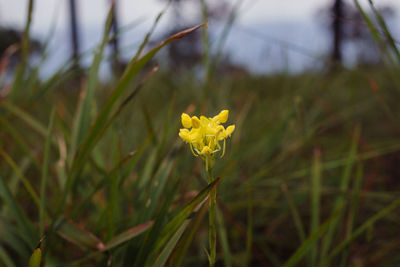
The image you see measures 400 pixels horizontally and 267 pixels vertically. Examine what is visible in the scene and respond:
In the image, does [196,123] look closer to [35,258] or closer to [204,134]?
[204,134]

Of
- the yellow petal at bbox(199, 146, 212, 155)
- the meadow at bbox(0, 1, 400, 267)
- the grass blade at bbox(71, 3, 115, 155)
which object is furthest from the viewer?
the grass blade at bbox(71, 3, 115, 155)

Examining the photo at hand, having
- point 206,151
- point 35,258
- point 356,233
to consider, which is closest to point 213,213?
point 206,151

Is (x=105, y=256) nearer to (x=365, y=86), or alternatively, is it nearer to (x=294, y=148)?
(x=294, y=148)

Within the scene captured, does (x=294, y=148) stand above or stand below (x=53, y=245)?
below

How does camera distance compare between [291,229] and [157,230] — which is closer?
[157,230]

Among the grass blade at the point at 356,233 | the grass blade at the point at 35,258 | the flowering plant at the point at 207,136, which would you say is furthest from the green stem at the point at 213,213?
the grass blade at the point at 356,233

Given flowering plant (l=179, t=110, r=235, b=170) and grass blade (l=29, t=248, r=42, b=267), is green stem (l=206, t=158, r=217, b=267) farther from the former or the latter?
grass blade (l=29, t=248, r=42, b=267)

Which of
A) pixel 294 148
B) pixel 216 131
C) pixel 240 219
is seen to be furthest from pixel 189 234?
pixel 294 148

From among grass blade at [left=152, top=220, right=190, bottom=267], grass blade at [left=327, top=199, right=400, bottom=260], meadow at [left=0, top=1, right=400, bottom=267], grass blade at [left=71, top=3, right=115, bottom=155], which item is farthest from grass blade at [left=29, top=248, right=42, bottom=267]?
grass blade at [left=327, top=199, right=400, bottom=260]
